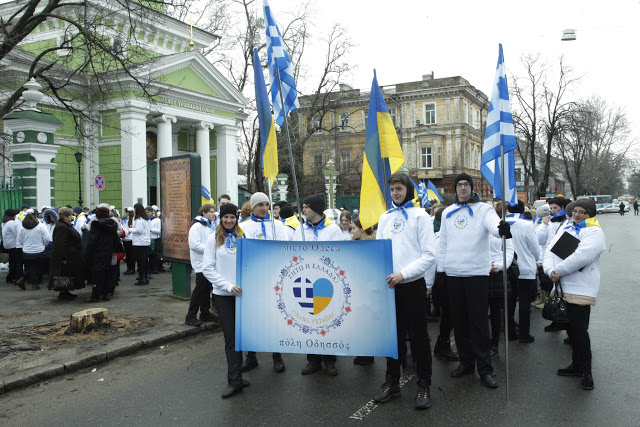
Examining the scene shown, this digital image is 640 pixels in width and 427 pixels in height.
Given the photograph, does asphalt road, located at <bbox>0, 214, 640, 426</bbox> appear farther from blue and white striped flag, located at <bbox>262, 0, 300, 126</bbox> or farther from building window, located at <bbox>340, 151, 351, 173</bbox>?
building window, located at <bbox>340, 151, 351, 173</bbox>

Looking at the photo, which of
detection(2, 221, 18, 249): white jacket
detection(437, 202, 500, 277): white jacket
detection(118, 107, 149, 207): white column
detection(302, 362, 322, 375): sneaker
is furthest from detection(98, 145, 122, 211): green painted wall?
detection(437, 202, 500, 277): white jacket

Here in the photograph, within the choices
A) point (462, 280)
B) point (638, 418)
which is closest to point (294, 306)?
point (462, 280)

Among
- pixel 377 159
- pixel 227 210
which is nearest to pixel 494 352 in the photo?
pixel 377 159

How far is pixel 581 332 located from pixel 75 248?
866 centimetres

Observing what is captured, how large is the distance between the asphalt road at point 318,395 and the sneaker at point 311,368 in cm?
10

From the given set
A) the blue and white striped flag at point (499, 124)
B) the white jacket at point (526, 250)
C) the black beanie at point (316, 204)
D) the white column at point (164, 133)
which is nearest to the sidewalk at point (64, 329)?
→ the black beanie at point (316, 204)

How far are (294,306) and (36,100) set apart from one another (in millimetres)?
12410

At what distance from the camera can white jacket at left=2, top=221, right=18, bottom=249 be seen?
12.4m

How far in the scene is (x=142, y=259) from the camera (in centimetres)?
1262

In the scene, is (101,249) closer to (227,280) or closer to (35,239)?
(35,239)

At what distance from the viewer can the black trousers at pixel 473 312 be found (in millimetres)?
5180

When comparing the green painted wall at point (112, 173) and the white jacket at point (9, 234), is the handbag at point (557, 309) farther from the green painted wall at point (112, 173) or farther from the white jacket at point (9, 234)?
the green painted wall at point (112, 173)

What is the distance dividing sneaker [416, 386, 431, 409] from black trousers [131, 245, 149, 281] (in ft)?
30.4

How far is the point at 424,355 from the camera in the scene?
15.8 ft
